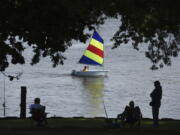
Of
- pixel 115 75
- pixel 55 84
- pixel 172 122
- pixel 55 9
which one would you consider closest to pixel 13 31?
pixel 55 9

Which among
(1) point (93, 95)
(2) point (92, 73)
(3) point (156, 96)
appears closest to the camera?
(3) point (156, 96)

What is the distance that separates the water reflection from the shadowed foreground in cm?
2105

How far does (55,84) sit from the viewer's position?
6669 cm

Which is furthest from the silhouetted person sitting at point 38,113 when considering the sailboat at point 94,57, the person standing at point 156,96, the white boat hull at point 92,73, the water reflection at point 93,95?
the white boat hull at point 92,73

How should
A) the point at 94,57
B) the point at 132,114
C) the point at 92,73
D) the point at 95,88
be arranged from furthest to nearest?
the point at 92,73
the point at 94,57
the point at 95,88
the point at 132,114

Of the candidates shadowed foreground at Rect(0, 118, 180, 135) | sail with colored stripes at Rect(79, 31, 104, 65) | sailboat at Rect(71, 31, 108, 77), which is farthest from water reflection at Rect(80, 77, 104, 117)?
shadowed foreground at Rect(0, 118, 180, 135)

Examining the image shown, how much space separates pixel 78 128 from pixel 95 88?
45119 mm

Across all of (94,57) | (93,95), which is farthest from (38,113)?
(94,57)

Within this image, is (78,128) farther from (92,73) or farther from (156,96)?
(92,73)

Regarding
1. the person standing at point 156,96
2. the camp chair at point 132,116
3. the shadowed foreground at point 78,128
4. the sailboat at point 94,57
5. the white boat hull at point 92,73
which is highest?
the sailboat at point 94,57

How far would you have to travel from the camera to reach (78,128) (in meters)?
20.7

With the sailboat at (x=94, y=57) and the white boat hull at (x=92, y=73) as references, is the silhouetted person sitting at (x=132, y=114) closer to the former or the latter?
the sailboat at (x=94, y=57)

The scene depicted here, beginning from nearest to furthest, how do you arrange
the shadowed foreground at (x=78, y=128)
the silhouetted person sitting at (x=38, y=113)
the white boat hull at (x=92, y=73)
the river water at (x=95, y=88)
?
the shadowed foreground at (x=78, y=128) < the silhouetted person sitting at (x=38, y=113) < the river water at (x=95, y=88) < the white boat hull at (x=92, y=73)

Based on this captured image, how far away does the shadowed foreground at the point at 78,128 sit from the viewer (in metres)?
19.4
